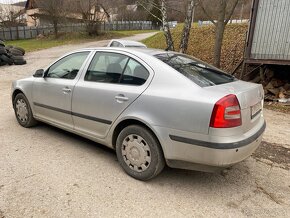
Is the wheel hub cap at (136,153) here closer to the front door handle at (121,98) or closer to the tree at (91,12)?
the front door handle at (121,98)

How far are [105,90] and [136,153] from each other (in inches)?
35.9

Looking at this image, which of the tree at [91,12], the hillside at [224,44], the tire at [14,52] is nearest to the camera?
A: the hillside at [224,44]

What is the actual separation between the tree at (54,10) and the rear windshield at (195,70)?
30.3 m

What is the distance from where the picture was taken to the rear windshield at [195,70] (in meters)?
3.26

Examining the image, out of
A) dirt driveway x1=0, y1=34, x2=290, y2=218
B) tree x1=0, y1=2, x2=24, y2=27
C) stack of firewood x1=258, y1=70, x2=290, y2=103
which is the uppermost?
tree x1=0, y1=2, x2=24, y2=27

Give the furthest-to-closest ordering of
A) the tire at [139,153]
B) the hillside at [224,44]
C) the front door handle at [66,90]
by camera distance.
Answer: the hillside at [224,44], the front door handle at [66,90], the tire at [139,153]

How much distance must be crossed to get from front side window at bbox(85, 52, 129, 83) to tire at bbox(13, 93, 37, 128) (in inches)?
66.7

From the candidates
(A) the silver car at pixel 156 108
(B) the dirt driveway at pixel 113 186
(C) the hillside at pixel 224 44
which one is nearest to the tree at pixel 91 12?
(C) the hillside at pixel 224 44

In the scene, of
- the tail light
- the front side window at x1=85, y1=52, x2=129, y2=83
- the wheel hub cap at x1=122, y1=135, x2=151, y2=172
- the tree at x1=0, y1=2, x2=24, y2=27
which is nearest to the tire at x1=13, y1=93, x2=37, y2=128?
the front side window at x1=85, y1=52, x2=129, y2=83

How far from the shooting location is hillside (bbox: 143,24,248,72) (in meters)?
11.8

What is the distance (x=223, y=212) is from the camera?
9.46 feet

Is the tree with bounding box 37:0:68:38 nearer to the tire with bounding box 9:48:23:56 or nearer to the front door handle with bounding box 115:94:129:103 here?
the tire with bounding box 9:48:23:56

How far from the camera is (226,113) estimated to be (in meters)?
2.81

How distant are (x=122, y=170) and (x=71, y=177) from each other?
2.15 feet
